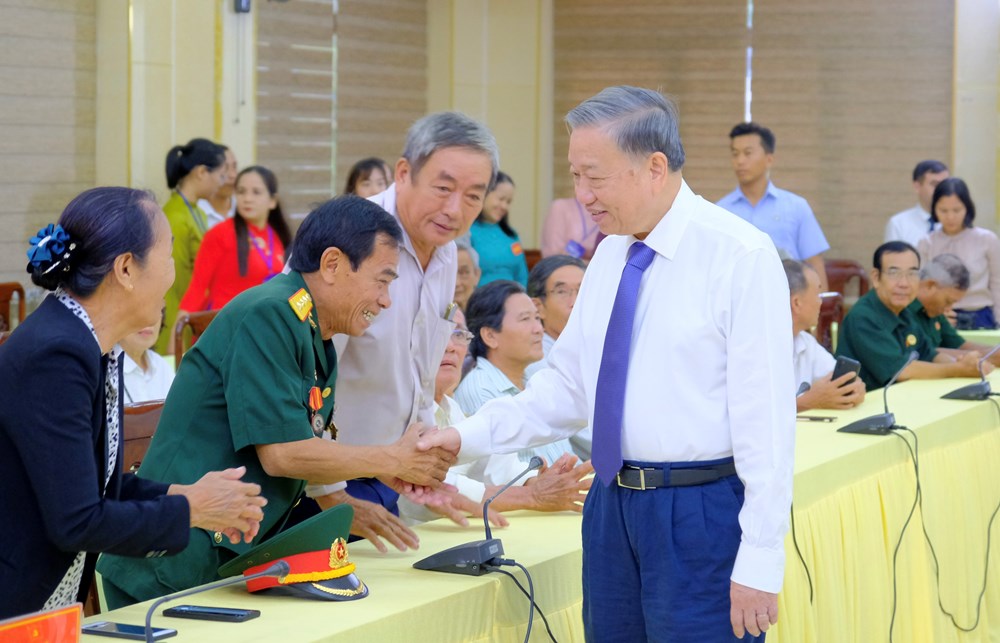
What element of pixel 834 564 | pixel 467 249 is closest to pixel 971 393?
pixel 834 564

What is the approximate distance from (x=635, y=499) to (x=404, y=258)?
896mm

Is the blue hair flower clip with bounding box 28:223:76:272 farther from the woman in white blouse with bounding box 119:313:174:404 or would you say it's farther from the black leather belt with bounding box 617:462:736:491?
the woman in white blouse with bounding box 119:313:174:404

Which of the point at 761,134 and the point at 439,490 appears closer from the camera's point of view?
the point at 439,490

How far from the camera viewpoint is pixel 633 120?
6.87 ft

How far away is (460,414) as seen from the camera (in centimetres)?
351

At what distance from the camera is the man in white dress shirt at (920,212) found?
25.9ft

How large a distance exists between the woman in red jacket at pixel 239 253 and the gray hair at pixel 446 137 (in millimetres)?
2907

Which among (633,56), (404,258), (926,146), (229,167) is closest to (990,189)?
(926,146)

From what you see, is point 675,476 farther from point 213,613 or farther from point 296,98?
point 296,98

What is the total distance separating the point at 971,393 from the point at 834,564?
4.44 feet

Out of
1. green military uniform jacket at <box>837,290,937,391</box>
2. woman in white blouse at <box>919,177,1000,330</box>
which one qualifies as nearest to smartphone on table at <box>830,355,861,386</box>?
green military uniform jacket at <box>837,290,937,391</box>

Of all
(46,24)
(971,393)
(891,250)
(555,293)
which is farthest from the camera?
(46,24)

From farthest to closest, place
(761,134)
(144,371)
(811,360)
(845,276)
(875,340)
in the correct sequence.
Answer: (845,276) < (761,134) < (875,340) < (811,360) < (144,371)

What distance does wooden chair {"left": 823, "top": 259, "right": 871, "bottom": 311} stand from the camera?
322 inches
